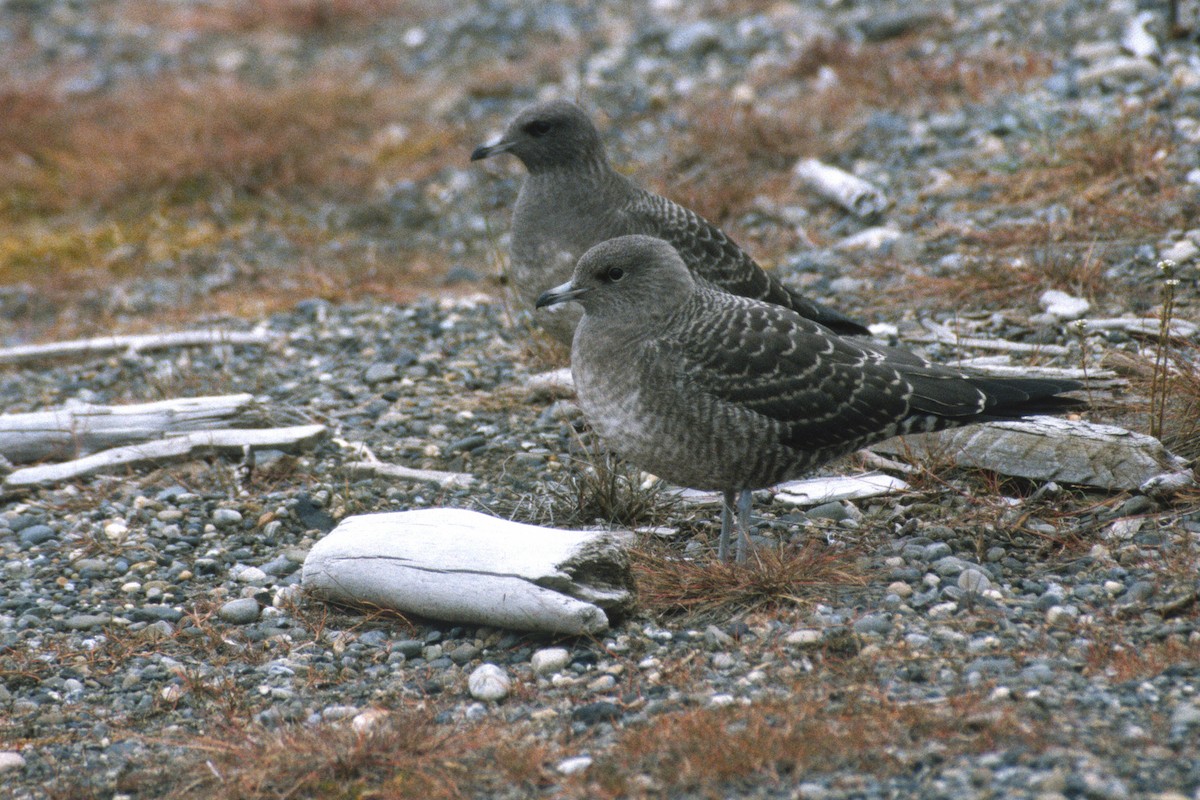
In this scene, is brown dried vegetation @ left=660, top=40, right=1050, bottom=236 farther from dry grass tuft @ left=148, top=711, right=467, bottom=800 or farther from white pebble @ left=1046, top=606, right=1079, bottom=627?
dry grass tuft @ left=148, top=711, right=467, bottom=800

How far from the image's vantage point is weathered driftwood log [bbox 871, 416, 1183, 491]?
5082 mm

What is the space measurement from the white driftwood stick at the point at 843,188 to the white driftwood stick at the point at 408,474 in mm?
3737

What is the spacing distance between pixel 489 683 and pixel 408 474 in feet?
6.33

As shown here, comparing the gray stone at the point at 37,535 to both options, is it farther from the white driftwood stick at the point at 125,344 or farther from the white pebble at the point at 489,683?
the white pebble at the point at 489,683

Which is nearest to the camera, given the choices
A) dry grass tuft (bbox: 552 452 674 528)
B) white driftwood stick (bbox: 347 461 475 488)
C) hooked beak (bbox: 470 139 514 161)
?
dry grass tuft (bbox: 552 452 674 528)

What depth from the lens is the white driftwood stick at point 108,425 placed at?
20.9 ft

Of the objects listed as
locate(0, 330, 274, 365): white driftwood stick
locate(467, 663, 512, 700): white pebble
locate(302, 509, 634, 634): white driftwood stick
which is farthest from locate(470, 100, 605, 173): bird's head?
locate(467, 663, 512, 700): white pebble

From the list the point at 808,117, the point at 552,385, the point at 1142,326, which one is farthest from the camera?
the point at 808,117

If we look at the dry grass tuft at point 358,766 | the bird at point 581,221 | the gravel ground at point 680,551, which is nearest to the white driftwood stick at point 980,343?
the gravel ground at point 680,551

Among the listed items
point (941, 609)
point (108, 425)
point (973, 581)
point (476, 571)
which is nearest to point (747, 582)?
point (941, 609)

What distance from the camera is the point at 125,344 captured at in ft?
26.1

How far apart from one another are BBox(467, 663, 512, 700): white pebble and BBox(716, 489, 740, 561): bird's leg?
3.57 feet

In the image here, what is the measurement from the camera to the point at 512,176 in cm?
988

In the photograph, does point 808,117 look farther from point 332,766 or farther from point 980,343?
Result: point 332,766
